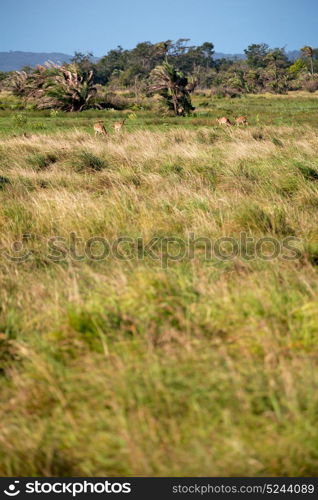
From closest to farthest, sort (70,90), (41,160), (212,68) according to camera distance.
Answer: (41,160) < (70,90) < (212,68)

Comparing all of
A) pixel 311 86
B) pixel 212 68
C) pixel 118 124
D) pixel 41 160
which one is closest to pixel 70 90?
pixel 118 124

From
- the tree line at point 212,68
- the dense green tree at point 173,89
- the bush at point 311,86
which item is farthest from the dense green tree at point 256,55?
the dense green tree at point 173,89

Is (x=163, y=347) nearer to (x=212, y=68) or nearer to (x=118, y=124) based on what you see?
(x=118, y=124)

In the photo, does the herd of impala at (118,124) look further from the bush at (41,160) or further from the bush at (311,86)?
the bush at (311,86)

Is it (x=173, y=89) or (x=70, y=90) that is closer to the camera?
(x=173, y=89)

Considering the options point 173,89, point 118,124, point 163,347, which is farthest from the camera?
point 173,89

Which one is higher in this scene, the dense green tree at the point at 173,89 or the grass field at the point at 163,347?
the dense green tree at the point at 173,89

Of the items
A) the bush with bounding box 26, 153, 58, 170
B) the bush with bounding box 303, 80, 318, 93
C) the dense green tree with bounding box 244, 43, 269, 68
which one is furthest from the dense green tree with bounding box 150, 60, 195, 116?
the dense green tree with bounding box 244, 43, 269, 68

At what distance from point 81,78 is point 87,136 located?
20087 mm

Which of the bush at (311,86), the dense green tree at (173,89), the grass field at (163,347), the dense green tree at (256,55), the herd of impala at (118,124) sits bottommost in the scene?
the grass field at (163,347)

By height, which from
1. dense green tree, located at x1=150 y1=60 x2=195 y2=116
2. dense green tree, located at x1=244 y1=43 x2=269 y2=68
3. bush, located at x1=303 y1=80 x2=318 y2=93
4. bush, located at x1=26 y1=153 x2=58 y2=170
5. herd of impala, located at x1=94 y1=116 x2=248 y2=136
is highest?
dense green tree, located at x1=244 y1=43 x2=269 y2=68

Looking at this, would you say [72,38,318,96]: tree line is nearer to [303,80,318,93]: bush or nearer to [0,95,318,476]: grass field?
[303,80,318,93]: bush
